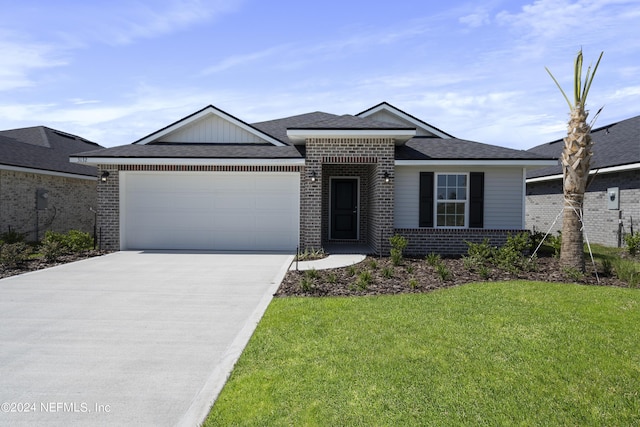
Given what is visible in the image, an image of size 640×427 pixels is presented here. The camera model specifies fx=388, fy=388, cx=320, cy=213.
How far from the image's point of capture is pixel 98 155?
40.4ft

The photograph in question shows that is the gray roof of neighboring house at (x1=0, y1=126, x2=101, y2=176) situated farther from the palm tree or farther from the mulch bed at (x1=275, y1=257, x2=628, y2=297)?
the palm tree

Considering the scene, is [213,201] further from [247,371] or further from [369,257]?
[247,371]

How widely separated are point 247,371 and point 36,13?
10.1 metres

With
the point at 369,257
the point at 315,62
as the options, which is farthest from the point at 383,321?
the point at 315,62

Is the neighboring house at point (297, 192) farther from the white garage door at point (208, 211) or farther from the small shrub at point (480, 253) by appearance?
the small shrub at point (480, 253)

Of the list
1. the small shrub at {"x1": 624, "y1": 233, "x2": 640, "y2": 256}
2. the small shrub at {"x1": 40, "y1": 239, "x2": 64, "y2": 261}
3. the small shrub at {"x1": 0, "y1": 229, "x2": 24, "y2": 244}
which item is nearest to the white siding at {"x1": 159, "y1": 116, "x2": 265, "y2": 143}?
the small shrub at {"x1": 40, "y1": 239, "x2": 64, "y2": 261}

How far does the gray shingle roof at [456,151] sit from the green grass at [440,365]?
629 cm

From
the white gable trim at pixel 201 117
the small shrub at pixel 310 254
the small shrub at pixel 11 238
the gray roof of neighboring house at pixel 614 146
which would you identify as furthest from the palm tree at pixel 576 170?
the small shrub at pixel 11 238

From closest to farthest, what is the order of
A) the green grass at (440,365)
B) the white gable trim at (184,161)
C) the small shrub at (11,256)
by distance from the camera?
A: 1. the green grass at (440,365)
2. the small shrub at (11,256)
3. the white gable trim at (184,161)

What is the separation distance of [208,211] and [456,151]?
27.6 ft

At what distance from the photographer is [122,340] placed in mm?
5047

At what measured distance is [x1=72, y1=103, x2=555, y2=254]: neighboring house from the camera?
11875 millimetres

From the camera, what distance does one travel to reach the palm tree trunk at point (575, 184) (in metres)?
8.90

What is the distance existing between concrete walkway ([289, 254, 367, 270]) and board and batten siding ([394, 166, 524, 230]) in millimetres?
2178
